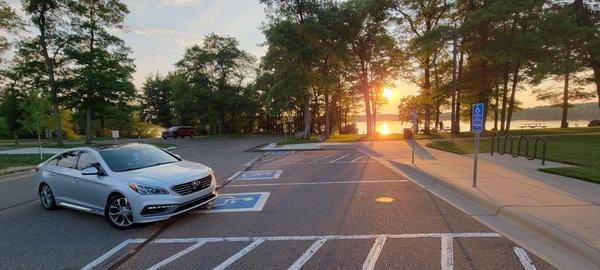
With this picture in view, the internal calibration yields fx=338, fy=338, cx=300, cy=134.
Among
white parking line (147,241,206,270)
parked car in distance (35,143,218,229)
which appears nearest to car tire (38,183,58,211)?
parked car in distance (35,143,218,229)

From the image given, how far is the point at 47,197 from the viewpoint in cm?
796

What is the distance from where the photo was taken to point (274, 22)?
31875 millimetres

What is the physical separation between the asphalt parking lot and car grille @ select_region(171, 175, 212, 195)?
24.3 inches

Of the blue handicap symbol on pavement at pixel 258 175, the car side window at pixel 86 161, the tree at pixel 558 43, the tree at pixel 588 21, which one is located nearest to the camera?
the car side window at pixel 86 161

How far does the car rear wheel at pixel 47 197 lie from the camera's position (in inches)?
310

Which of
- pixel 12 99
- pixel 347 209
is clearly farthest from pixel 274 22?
pixel 12 99

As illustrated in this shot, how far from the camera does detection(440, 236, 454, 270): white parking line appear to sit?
424 cm

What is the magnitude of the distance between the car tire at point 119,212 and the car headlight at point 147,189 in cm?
31

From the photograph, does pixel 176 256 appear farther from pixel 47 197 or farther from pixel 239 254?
pixel 47 197

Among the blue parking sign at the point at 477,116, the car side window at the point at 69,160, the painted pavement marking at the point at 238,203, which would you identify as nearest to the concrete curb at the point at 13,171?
the car side window at the point at 69,160

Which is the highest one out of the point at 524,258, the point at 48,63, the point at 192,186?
the point at 48,63

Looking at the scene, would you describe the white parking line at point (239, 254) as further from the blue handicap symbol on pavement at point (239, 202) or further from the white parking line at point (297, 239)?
the blue handicap symbol on pavement at point (239, 202)

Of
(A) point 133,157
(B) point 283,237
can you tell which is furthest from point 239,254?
(A) point 133,157

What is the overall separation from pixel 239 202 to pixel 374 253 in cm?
413
